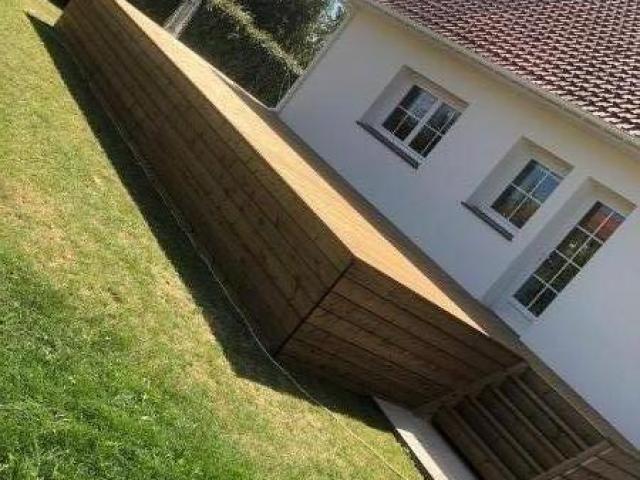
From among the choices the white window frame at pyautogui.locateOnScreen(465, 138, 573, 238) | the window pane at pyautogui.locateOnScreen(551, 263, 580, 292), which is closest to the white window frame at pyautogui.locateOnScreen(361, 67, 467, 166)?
the white window frame at pyautogui.locateOnScreen(465, 138, 573, 238)

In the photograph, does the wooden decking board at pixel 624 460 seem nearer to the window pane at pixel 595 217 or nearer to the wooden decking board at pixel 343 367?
the wooden decking board at pixel 343 367

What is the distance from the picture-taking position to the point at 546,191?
10.7m

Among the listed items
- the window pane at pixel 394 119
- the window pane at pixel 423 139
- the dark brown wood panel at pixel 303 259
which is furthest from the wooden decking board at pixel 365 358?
the window pane at pixel 394 119

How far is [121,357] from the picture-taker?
18.0 feet

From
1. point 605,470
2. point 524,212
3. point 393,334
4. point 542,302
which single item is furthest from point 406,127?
point 605,470

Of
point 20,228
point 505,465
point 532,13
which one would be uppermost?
point 532,13

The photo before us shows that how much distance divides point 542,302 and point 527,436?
107 inches

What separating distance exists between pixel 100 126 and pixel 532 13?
7921mm

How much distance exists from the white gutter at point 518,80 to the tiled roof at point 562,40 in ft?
0.33

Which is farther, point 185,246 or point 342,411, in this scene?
point 185,246

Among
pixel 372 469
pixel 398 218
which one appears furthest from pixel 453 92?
pixel 372 469

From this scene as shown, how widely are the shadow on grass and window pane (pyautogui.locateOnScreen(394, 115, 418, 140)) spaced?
5.20m

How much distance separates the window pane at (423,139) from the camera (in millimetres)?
12773

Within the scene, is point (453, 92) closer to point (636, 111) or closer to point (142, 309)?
point (636, 111)
